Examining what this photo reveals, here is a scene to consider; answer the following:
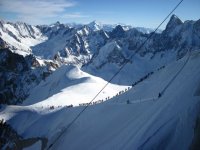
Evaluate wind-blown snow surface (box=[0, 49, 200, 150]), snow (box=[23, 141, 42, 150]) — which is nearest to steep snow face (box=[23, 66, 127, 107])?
wind-blown snow surface (box=[0, 49, 200, 150])

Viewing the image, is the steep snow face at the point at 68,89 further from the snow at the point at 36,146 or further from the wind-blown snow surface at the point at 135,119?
the snow at the point at 36,146

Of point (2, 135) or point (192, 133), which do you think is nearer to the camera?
point (192, 133)

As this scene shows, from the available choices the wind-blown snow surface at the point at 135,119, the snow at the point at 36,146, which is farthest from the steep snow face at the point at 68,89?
the snow at the point at 36,146

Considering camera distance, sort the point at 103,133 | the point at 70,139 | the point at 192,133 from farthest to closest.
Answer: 1. the point at 70,139
2. the point at 103,133
3. the point at 192,133


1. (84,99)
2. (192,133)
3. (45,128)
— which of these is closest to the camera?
(192,133)

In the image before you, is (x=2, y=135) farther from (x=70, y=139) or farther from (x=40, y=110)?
(x=70, y=139)

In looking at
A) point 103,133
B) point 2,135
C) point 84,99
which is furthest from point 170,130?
point 84,99

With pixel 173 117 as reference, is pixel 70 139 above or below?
below
